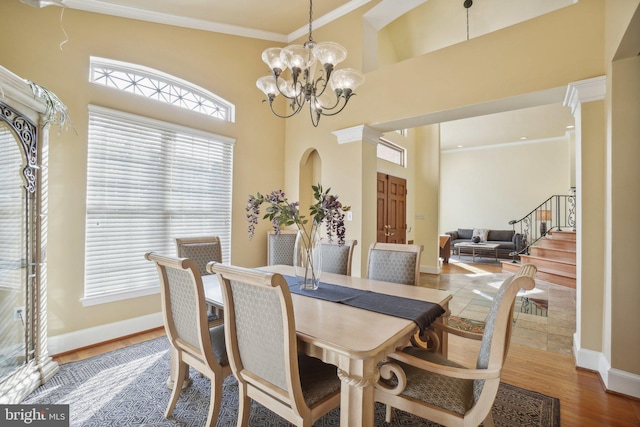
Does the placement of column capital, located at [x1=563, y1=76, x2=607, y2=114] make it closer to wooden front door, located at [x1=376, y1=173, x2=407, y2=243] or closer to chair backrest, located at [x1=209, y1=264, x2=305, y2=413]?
chair backrest, located at [x1=209, y1=264, x2=305, y2=413]

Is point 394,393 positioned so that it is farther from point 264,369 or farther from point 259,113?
point 259,113

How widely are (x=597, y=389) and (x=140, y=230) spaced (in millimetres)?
4329

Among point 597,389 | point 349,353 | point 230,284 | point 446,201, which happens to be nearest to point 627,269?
point 597,389

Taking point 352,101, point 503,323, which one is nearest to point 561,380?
point 503,323

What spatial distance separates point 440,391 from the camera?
4.43 ft

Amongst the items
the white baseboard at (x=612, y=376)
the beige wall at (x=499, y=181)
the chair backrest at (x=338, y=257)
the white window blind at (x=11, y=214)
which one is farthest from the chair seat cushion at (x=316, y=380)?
the beige wall at (x=499, y=181)

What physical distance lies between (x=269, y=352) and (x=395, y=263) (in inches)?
56.9

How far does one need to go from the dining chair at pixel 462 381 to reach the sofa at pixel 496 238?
7.81 m

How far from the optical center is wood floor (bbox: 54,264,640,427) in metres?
1.92

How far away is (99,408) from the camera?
194 cm

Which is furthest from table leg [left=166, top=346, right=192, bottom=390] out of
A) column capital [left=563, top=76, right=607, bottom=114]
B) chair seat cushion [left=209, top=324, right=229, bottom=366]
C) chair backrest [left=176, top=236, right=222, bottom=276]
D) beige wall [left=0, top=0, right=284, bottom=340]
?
column capital [left=563, top=76, right=607, bottom=114]

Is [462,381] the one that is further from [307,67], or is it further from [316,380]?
[307,67]

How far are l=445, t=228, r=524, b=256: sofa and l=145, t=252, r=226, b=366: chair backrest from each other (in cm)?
841

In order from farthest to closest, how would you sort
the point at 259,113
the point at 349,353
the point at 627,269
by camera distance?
the point at 259,113, the point at 627,269, the point at 349,353
